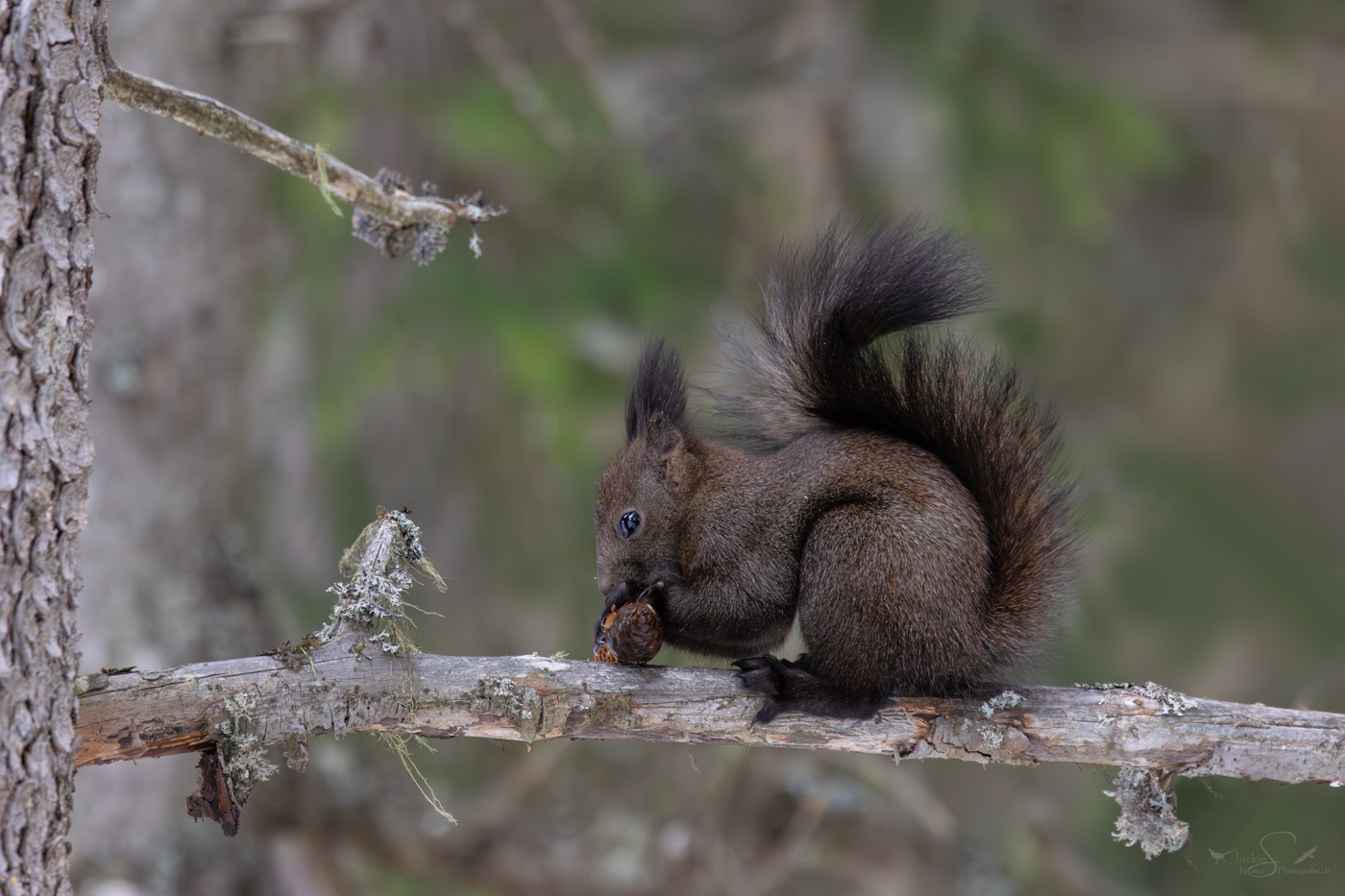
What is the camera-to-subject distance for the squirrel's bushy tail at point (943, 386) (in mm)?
2248

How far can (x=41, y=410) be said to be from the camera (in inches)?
56.4

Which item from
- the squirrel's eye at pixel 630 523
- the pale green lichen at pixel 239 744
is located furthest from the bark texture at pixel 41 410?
the squirrel's eye at pixel 630 523

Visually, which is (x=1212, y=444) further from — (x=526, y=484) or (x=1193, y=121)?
(x=526, y=484)

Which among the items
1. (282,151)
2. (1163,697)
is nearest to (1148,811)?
(1163,697)

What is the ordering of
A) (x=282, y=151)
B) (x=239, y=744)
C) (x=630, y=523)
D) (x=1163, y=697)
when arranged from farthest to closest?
(x=630, y=523)
(x=1163, y=697)
(x=282, y=151)
(x=239, y=744)

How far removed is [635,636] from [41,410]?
1119 mm

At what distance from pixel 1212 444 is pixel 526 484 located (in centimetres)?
365

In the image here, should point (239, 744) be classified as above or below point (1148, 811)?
above

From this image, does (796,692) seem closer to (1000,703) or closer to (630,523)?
(1000,703)

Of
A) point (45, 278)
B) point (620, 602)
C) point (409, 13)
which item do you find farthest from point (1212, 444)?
point (45, 278)

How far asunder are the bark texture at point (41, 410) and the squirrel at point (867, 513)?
1.21 meters

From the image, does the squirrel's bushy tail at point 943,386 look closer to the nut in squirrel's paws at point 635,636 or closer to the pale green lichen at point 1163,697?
the pale green lichen at point 1163,697

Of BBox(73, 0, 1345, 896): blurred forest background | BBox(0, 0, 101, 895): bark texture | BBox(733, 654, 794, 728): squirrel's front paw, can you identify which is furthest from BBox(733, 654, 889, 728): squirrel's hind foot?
BBox(0, 0, 101, 895): bark texture

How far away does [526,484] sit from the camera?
16.6 ft
